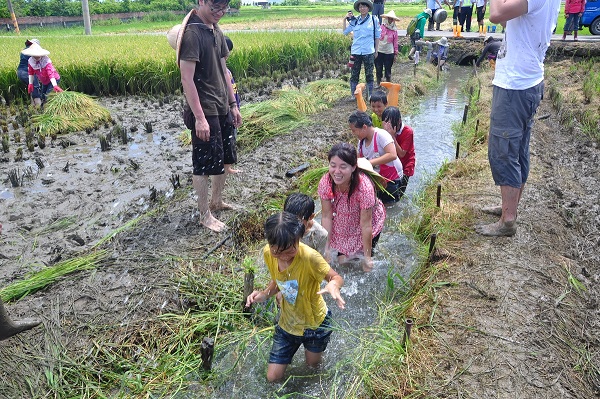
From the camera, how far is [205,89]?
3.57 meters

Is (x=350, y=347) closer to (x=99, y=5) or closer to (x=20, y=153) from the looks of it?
(x=20, y=153)

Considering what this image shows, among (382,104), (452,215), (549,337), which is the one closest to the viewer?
(549,337)

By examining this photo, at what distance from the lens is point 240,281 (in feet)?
10.6

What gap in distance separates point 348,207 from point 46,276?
6.88ft

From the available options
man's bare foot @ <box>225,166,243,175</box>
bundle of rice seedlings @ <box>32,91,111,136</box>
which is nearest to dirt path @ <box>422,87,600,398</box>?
man's bare foot @ <box>225,166,243,175</box>

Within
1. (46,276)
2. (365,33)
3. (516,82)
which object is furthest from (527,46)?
(365,33)

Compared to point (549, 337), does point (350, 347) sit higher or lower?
lower

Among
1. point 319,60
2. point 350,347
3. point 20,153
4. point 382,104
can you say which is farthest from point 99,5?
point 350,347

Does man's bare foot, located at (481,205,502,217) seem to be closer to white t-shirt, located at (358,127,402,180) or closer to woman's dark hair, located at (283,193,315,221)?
white t-shirt, located at (358,127,402,180)

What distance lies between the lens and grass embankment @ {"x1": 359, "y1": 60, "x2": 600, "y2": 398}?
233 centimetres

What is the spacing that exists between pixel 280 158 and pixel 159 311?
3.05 m

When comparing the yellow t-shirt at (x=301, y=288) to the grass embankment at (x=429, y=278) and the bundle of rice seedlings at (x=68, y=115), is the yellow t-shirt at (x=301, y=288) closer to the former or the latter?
the grass embankment at (x=429, y=278)

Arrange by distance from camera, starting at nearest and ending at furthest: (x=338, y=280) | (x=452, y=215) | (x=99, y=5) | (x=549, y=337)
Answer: (x=338, y=280) → (x=549, y=337) → (x=452, y=215) → (x=99, y=5)

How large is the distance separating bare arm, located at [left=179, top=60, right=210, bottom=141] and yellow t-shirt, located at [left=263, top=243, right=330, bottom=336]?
1.39 m
